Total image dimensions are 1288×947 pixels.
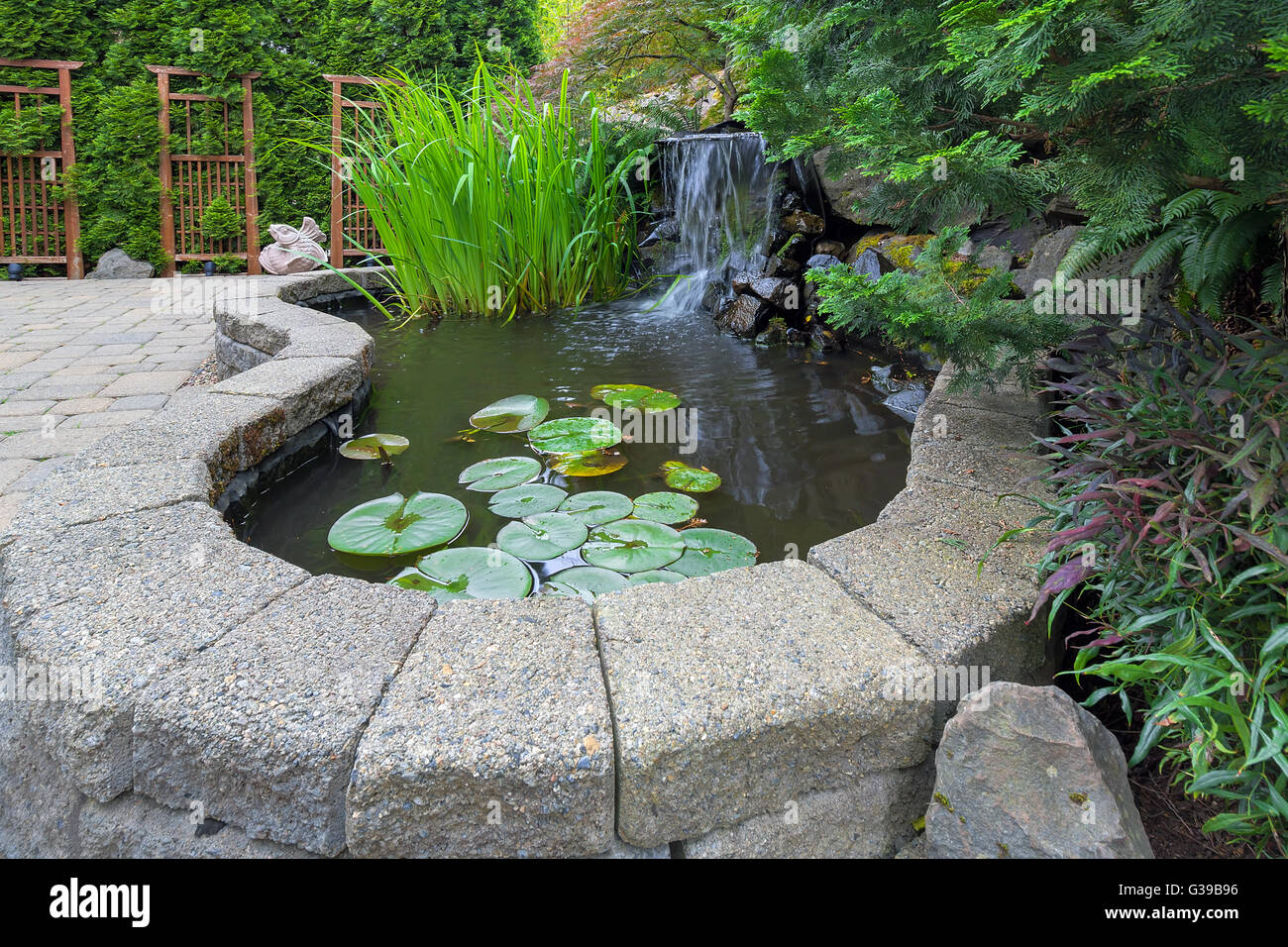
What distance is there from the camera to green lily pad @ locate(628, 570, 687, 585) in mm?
1701

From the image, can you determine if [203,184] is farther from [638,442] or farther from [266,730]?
[266,730]

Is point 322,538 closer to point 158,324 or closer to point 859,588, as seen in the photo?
point 859,588

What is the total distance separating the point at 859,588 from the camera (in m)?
1.31

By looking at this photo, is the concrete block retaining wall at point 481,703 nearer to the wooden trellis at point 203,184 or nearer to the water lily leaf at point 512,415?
the water lily leaf at point 512,415

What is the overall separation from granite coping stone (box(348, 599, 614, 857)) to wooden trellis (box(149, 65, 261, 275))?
23.3 feet

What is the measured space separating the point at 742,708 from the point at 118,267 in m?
7.49

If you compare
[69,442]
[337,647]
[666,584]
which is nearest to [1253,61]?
[666,584]

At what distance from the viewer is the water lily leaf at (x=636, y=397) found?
2718 mm

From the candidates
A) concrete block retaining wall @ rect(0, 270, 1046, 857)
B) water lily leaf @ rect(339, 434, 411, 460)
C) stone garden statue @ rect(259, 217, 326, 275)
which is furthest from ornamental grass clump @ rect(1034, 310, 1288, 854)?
stone garden statue @ rect(259, 217, 326, 275)

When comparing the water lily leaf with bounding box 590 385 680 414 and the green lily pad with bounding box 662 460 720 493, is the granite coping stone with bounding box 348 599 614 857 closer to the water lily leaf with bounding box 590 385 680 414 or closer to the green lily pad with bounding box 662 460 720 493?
the green lily pad with bounding box 662 460 720 493

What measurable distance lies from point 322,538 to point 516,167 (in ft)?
9.06

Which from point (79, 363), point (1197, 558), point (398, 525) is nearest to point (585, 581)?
point (398, 525)

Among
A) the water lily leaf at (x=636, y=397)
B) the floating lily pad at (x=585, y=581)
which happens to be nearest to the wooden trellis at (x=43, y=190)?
the water lily leaf at (x=636, y=397)

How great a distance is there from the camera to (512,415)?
260cm
